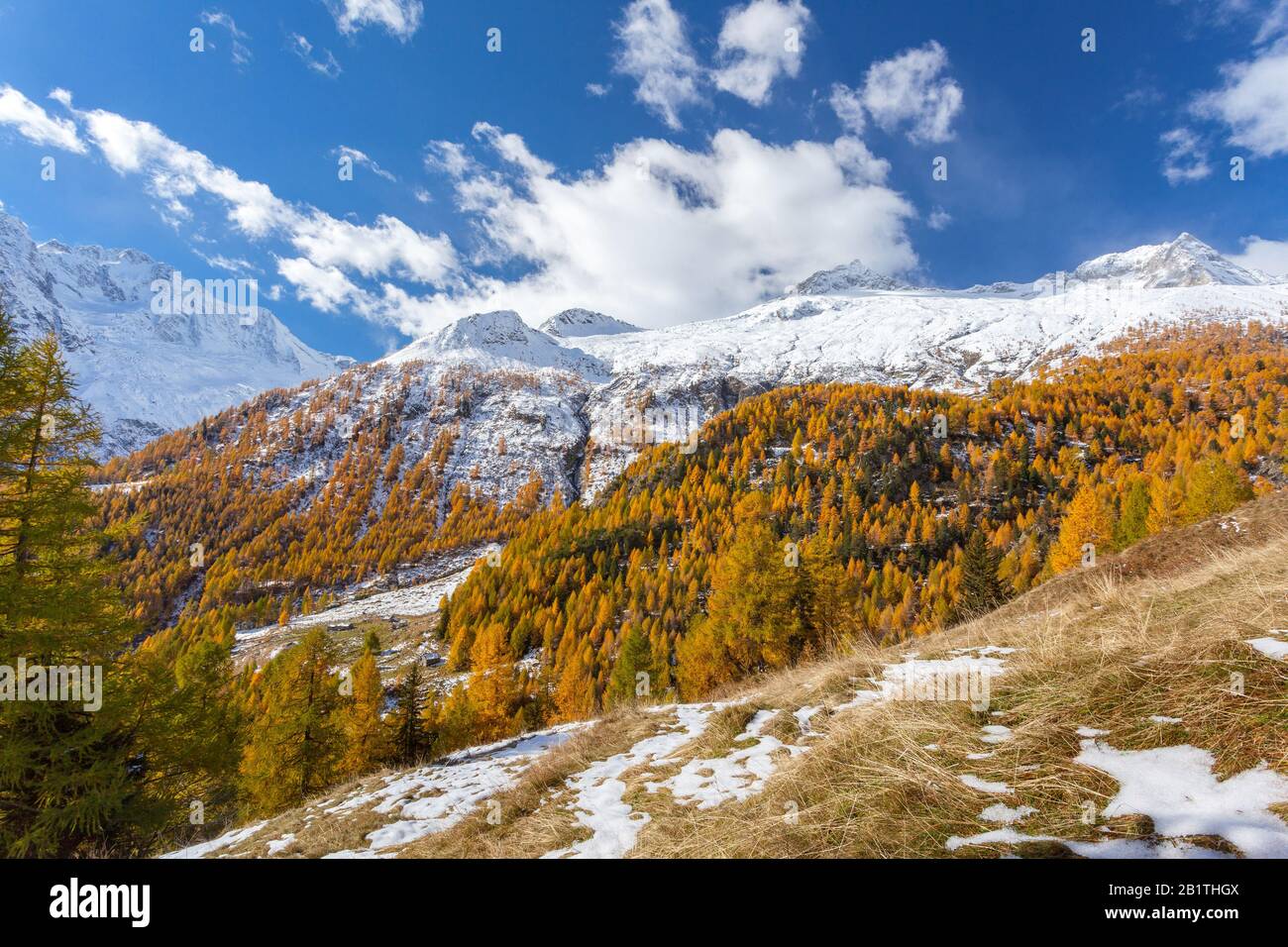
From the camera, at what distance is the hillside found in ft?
8.43

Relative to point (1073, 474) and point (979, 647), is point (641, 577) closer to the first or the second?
point (979, 647)

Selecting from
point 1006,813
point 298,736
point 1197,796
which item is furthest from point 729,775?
point 298,736

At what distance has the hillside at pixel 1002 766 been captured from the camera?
2568 mm

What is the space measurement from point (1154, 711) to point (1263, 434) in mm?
166795

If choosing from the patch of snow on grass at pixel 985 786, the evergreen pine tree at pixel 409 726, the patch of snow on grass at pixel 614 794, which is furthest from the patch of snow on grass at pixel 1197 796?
the evergreen pine tree at pixel 409 726

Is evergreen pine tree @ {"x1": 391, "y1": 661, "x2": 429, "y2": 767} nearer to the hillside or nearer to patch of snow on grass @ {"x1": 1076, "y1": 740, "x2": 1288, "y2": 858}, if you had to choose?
the hillside

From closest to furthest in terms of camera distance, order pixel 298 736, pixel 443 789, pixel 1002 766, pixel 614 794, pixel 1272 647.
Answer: pixel 1002 766
pixel 1272 647
pixel 614 794
pixel 443 789
pixel 298 736

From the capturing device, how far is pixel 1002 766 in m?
3.32

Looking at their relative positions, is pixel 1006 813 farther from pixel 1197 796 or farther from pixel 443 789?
pixel 443 789

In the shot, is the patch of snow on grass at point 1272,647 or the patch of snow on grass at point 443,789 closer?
the patch of snow on grass at point 1272,647

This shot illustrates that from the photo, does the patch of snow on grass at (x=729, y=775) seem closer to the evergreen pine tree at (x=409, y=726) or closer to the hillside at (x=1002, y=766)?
the hillside at (x=1002, y=766)


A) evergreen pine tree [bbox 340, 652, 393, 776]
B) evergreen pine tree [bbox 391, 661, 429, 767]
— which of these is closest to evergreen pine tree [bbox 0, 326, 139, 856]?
evergreen pine tree [bbox 340, 652, 393, 776]
